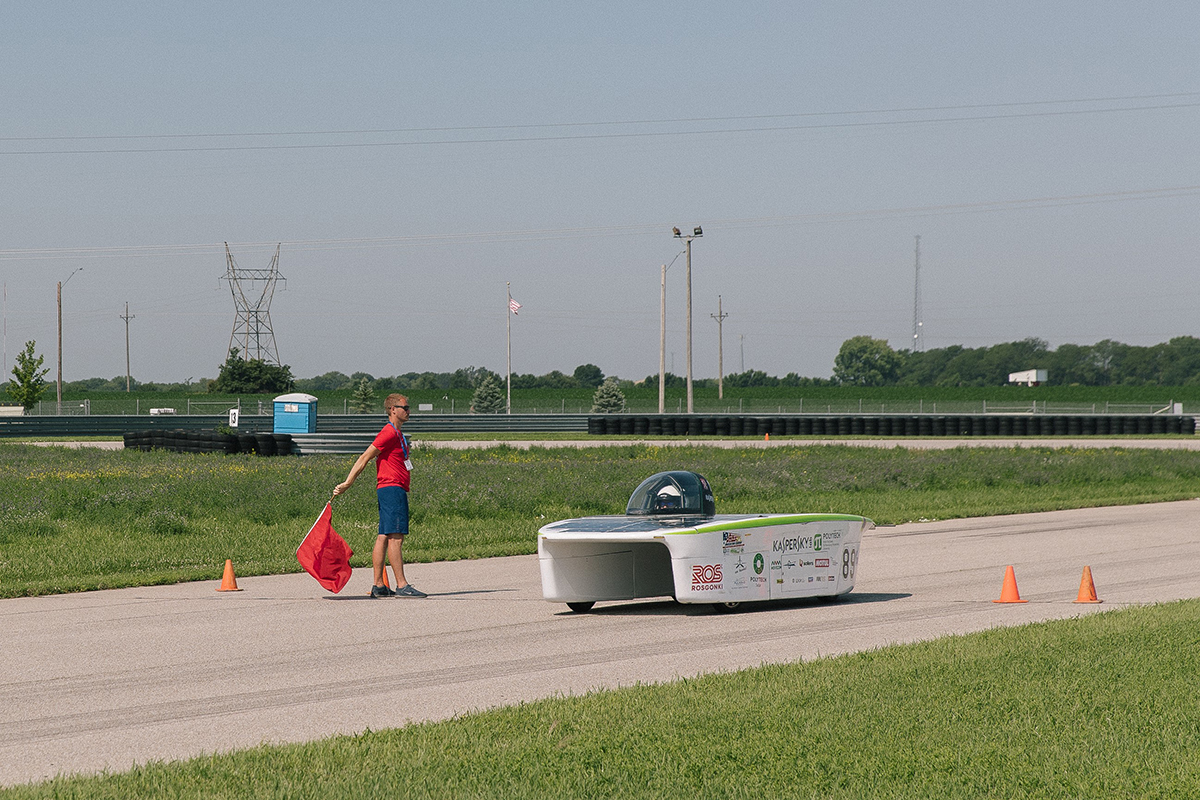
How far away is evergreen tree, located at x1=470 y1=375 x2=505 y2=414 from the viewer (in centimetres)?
9003

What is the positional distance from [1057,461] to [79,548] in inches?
949

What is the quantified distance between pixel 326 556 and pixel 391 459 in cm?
111

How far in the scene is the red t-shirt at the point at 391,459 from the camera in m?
11.5

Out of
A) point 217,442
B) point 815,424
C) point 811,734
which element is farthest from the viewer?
point 815,424

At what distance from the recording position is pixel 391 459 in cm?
1152

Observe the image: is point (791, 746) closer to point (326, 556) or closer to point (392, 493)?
point (392, 493)

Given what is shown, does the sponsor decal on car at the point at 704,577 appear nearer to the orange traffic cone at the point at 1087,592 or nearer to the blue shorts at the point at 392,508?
the blue shorts at the point at 392,508

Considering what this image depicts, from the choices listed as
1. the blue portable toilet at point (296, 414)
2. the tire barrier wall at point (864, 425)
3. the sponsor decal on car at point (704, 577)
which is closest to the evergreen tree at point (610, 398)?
the tire barrier wall at point (864, 425)

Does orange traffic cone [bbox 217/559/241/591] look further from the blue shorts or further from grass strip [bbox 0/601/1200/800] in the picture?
grass strip [bbox 0/601/1200/800]

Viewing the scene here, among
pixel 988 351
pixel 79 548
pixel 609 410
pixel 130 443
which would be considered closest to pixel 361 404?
pixel 609 410

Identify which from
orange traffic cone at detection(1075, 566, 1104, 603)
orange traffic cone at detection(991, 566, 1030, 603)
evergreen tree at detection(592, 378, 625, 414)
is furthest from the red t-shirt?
evergreen tree at detection(592, 378, 625, 414)

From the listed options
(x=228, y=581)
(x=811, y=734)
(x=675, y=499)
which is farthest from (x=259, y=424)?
(x=811, y=734)

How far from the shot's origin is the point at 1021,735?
581cm

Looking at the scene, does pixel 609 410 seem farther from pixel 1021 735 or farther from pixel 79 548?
pixel 1021 735
